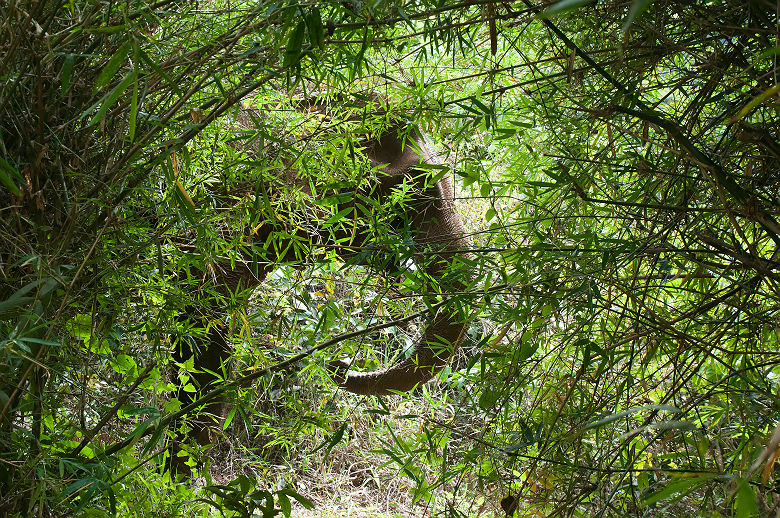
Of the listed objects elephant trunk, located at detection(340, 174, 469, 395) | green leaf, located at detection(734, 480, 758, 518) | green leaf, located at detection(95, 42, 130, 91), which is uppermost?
elephant trunk, located at detection(340, 174, 469, 395)

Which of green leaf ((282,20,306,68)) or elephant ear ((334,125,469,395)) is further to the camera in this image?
elephant ear ((334,125,469,395))

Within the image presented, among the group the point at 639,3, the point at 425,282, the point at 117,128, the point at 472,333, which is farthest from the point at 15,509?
the point at 472,333

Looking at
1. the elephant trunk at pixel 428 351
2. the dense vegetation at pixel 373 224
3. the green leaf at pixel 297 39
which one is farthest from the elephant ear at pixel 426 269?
the green leaf at pixel 297 39

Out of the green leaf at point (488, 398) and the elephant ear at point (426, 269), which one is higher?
the elephant ear at point (426, 269)

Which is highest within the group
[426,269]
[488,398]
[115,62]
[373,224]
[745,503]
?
[426,269]

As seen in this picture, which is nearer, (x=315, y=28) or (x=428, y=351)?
(x=315, y=28)

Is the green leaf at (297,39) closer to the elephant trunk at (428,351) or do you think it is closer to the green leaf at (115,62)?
the green leaf at (115,62)

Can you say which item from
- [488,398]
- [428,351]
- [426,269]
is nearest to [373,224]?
[488,398]

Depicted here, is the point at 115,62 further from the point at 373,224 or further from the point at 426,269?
the point at 426,269

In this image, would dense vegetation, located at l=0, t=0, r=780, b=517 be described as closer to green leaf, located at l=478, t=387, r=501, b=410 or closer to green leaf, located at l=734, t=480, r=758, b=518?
green leaf, located at l=478, t=387, r=501, b=410

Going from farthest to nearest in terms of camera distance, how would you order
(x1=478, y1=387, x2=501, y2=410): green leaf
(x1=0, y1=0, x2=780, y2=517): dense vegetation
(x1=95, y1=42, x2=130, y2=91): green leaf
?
(x1=478, y1=387, x2=501, y2=410): green leaf
(x1=0, y1=0, x2=780, y2=517): dense vegetation
(x1=95, y1=42, x2=130, y2=91): green leaf

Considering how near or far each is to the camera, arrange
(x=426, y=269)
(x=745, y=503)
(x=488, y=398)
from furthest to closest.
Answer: (x=426, y=269) → (x=488, y=398) → (x=745, y=503)

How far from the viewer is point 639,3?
34 cm

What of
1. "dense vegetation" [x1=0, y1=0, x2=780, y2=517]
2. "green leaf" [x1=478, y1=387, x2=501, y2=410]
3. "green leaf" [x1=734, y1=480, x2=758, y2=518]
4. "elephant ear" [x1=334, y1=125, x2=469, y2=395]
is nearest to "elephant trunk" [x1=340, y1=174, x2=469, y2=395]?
"elephant ear" [x1=334, y1=125, x2=469, y2=395]
